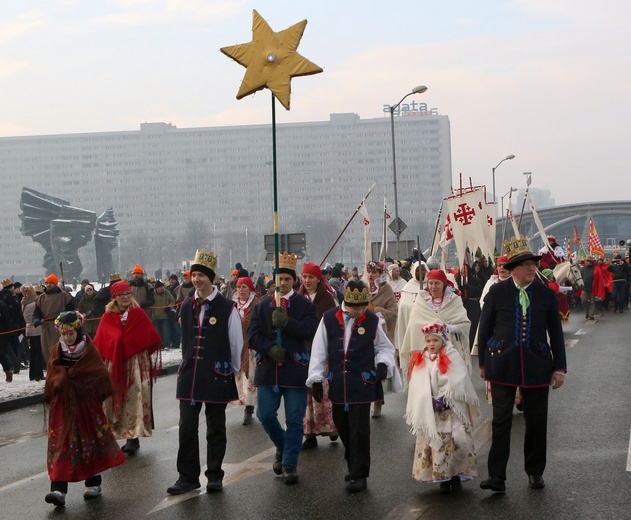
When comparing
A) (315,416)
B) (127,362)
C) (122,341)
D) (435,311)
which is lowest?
(315,416)

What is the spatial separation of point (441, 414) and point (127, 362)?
3717 mm

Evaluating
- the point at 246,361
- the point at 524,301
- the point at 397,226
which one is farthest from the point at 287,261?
the point at 397,226

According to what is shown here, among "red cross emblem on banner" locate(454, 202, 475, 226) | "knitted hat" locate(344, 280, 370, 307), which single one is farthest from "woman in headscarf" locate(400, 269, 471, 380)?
"red cross emblem on banner" locate(454, 202, 475, 226)

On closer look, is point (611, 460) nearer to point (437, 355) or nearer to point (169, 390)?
point (437, 355)

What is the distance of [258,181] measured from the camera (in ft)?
648

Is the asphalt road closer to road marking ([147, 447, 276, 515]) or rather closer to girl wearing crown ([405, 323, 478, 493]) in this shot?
road marking ([147, 447, 276, 515])

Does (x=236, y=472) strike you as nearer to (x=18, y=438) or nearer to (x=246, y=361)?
(x=246, y=361)

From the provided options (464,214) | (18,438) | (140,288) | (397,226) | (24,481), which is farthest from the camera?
(397,226)

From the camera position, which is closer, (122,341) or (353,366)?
(353,366)

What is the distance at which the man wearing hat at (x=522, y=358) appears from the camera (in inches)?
316

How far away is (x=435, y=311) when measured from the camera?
33.5 feet

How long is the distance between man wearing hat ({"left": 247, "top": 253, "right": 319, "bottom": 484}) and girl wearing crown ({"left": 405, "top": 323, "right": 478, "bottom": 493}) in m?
0.99

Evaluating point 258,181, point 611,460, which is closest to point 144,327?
point 611,460

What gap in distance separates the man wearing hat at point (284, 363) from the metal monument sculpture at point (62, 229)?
7890cm
